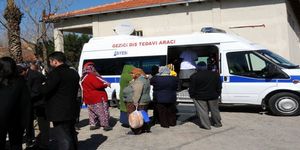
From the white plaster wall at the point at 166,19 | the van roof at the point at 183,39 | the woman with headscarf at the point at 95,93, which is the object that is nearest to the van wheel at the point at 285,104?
the van roof at the point at 183,39

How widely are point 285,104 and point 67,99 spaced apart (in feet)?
22.3

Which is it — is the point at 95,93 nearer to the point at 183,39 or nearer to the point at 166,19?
the point at 183,39

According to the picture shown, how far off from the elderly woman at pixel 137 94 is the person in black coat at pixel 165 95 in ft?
1.76

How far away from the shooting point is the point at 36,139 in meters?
8.01

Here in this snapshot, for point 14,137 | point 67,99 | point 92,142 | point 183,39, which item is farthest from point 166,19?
point 14,137

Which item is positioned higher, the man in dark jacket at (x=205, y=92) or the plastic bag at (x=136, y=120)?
the man in dark jacket at (x=205, y=92)

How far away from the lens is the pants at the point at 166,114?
31.9 ft

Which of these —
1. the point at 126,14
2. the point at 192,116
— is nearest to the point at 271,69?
the point at 192,116

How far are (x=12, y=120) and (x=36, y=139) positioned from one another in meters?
2.57

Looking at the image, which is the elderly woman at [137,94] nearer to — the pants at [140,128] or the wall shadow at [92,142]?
the pants at [140,128]

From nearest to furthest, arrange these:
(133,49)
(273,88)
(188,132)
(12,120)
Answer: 1. (12,120)
2. (188,132)
3. (273,88)
4. (133,49)

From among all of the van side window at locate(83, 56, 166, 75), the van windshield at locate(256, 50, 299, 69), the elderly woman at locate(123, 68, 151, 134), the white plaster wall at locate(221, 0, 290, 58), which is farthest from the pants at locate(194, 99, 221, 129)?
the white plaster wall at locate(221, 0, 290, 58)

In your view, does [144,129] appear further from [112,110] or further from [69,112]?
[112,110]

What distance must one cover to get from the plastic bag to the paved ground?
0.25 meters
